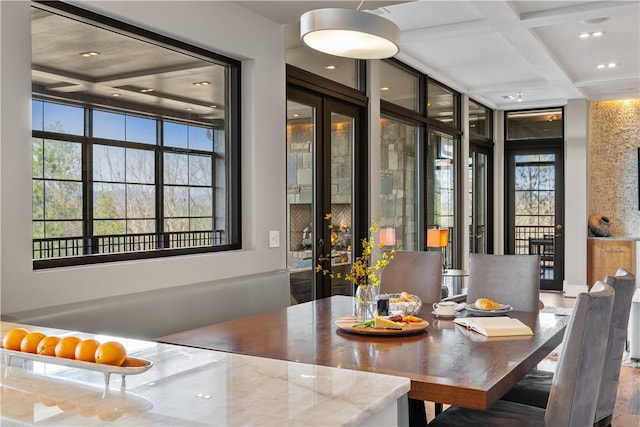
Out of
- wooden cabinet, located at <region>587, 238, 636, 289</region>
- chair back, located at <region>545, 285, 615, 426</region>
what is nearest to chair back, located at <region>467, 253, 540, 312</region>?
chair back, located at <region>545, 285, 615, 426</region>

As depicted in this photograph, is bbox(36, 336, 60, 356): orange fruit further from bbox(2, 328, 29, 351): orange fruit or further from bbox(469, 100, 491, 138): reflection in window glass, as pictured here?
bbox(469, 100, 491, 138): reflection in window glass

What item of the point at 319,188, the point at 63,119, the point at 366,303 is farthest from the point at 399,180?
the point at 63,119

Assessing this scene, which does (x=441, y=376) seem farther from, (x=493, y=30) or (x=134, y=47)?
(x=493, y=30)

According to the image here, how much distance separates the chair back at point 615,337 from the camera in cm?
244

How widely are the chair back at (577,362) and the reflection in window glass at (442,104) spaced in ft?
17.7

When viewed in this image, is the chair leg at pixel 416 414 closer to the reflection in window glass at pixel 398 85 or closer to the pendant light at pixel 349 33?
the pendant light at pixel 349 33

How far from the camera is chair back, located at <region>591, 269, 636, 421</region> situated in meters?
2.44

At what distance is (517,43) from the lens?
5461mm

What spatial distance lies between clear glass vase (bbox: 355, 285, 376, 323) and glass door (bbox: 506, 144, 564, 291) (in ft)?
23.4

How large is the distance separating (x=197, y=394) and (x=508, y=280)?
2554mm

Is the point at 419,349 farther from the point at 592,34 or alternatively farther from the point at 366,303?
the point at 592,34

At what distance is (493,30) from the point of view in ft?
16.5

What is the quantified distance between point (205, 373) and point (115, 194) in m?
1.77

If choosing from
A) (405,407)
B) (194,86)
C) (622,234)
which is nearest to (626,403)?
(405,407)
